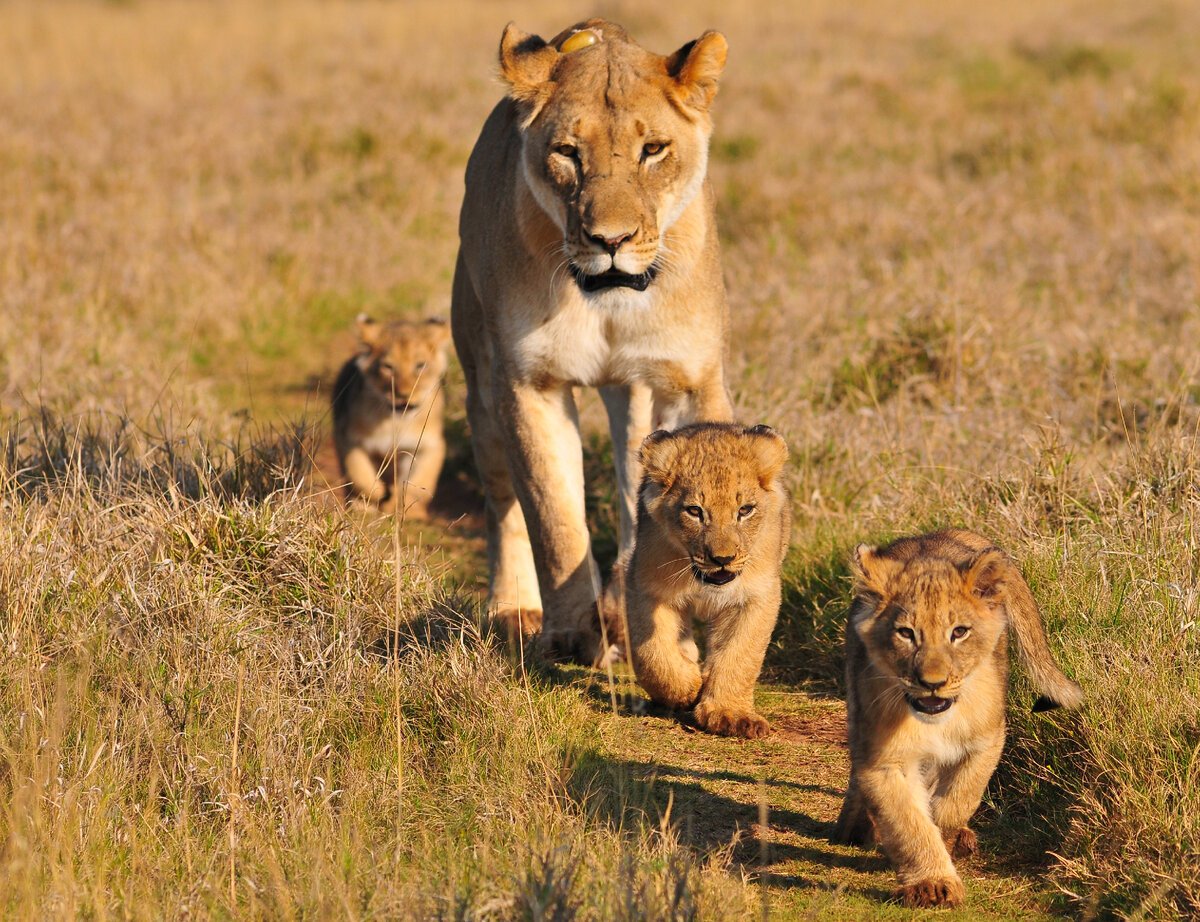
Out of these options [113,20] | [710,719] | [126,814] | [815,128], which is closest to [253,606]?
[126,814]

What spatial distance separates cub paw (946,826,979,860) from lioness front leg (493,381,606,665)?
172 centimetres

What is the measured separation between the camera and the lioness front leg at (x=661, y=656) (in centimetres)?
450

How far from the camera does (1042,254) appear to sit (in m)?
9.69

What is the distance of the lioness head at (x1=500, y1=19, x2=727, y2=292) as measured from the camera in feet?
15.1

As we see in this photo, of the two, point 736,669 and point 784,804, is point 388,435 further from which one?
point 784,804

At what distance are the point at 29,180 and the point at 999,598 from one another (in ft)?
35.0

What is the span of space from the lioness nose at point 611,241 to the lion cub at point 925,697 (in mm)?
1460

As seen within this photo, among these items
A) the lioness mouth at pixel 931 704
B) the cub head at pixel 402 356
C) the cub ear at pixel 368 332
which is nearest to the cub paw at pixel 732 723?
the lioness mouth at pixel 931 704

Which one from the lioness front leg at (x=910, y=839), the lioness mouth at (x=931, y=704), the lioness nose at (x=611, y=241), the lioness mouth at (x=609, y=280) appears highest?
the lioness nose at (x=611, y=241)

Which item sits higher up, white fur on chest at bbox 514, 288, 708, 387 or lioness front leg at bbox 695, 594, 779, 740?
white fur on chest at bbox 514, 288, 708, 387

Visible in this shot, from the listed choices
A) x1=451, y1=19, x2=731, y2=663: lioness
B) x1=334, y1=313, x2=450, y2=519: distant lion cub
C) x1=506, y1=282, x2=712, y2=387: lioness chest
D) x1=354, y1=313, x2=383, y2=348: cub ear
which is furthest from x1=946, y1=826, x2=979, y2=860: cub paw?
x1=354, y1=313, x2=383, y2=348: cub ear

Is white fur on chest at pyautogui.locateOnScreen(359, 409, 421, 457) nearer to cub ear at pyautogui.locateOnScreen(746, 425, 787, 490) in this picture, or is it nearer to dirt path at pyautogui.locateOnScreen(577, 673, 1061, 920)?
dirt path at pyautogui.locateOnScreen(577, 673, 1061, 920)

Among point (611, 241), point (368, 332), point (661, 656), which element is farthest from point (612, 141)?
point (368, 332)

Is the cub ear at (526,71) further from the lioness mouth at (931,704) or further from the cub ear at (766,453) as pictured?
the lioness mouth at (931,704)
